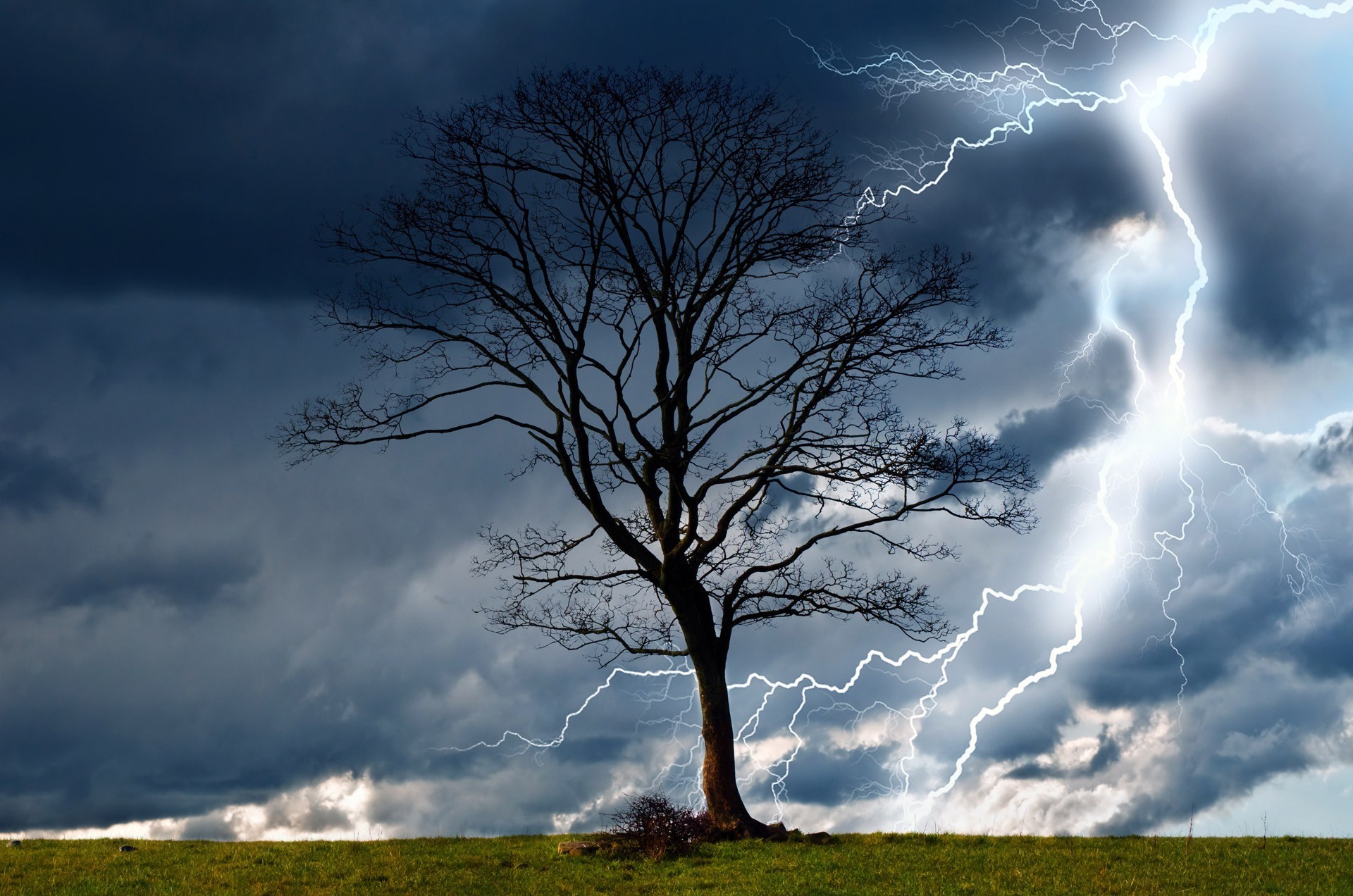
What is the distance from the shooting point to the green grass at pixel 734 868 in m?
12.7

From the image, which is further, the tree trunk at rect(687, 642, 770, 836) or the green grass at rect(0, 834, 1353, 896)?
the tree trunk at rect(687, 642, 770, 836)

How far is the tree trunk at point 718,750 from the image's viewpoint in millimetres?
16141

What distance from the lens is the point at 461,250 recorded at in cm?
1788

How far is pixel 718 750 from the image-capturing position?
53.9 feet

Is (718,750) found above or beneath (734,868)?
Answer: above

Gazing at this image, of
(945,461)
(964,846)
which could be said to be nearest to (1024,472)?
(945,461)

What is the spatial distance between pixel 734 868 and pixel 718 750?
279 centimetres

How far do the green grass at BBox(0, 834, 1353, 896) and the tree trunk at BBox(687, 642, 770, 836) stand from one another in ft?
2.42

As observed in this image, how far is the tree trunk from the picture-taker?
53.0ft

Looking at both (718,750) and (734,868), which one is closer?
(734,868)

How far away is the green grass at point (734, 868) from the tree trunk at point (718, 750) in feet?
2.42

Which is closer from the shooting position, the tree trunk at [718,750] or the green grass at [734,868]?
the green grass at [734,868]

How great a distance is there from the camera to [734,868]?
1374 centimetres

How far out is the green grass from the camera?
12.7 meters
